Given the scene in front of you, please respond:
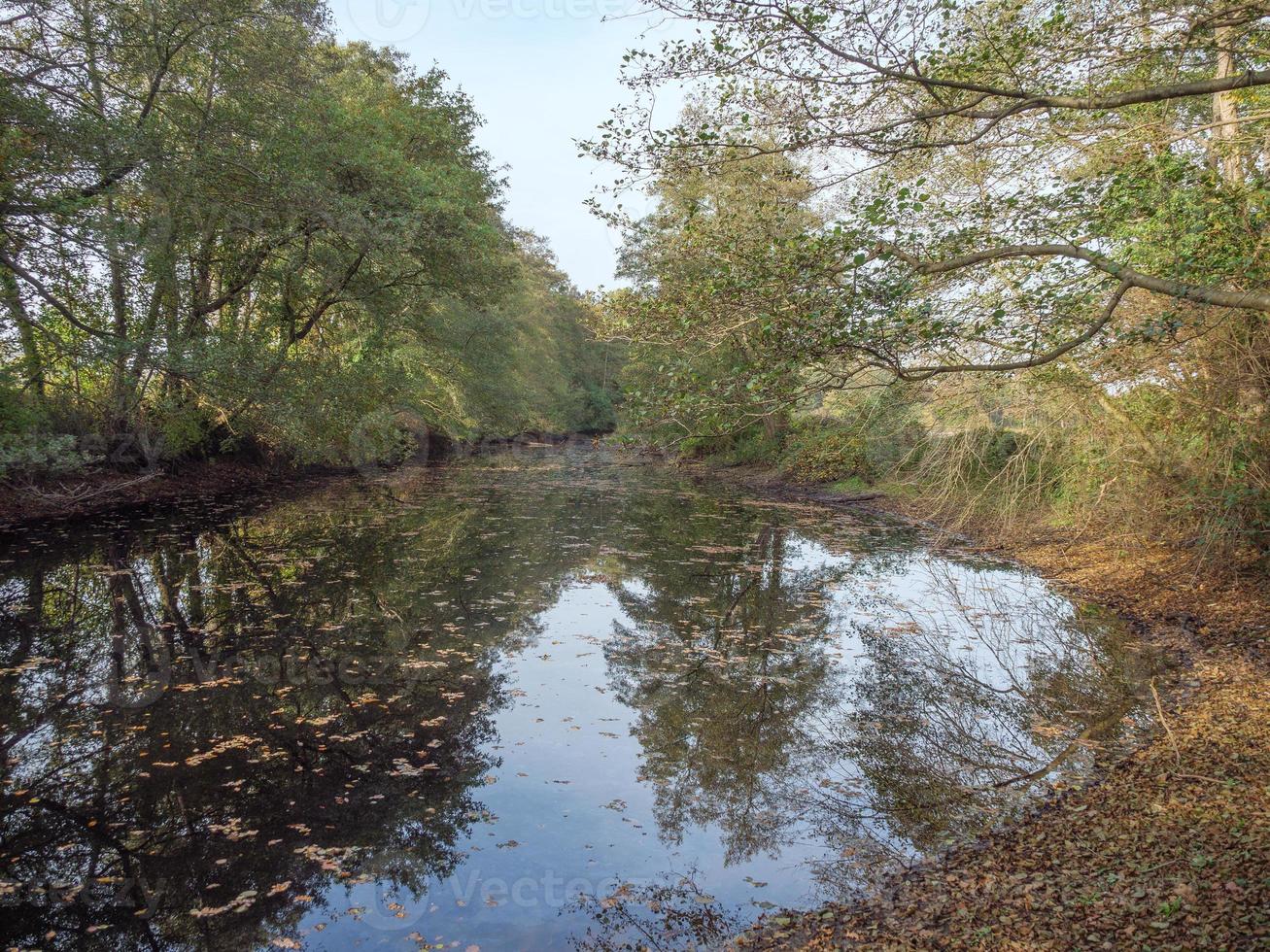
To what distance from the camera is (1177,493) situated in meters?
9.20

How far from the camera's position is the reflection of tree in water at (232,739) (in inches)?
154

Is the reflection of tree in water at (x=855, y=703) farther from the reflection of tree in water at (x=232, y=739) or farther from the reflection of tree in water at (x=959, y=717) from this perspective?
the reflection of tree in water at (x=232, y=739)

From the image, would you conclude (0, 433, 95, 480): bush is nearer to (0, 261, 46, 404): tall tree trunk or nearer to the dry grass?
(0, 261, 46, 404): tall tree trunk

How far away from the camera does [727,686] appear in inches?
277

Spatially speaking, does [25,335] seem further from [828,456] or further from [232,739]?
[828,456]

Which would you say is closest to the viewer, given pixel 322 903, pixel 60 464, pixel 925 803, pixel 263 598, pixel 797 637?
pixel 322 903

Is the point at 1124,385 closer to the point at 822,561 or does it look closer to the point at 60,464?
the point at 822,561

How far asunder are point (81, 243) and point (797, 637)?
460 inches

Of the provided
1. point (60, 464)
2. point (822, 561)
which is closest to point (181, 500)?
point (60, 464)

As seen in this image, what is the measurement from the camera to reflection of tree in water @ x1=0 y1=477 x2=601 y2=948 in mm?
3920

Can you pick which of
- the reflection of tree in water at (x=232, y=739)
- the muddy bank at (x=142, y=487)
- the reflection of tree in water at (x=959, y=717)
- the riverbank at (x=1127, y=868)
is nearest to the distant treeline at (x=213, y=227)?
the muddy bank at (x=142, y=487)

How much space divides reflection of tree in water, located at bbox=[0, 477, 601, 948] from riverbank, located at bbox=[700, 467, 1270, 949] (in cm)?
253

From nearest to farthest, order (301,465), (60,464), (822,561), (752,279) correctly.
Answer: (752,279) → (60,464) → (822,561) → (301,465)

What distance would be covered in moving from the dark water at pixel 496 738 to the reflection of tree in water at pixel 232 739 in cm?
3
